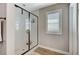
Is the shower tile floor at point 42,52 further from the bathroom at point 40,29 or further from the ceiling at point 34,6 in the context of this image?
the ceiling at point 34,6

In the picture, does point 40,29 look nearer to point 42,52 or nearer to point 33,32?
point 33,32

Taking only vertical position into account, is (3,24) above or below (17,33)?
above

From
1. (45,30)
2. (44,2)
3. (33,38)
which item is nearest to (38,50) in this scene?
(33,38)

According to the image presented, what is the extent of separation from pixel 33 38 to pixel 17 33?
22cm

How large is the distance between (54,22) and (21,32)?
0.46 m

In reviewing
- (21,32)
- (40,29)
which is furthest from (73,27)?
(21,32)

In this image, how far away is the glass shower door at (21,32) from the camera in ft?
3.71

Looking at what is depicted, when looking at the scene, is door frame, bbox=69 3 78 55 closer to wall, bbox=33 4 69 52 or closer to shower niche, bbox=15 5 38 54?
wall, bbox=33 4 69 52

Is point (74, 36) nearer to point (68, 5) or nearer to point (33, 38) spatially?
point (68, 5)

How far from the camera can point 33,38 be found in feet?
3.95

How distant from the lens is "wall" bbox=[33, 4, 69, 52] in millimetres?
1114

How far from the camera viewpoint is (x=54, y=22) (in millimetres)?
1177

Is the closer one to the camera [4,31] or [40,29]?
[4,31]
